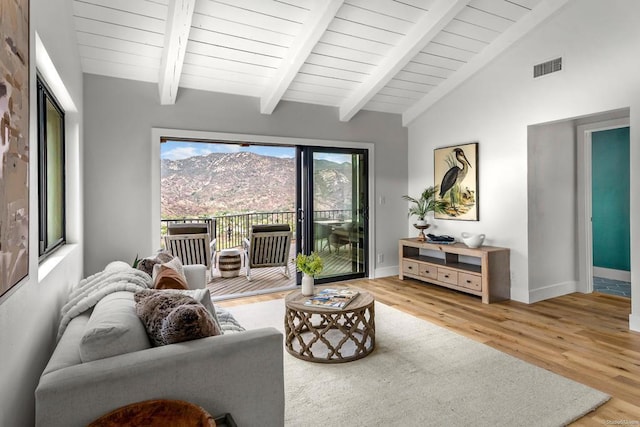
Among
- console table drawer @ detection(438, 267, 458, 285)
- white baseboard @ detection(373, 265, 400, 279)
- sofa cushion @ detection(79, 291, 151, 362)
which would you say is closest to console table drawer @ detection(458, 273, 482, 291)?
console table drawer @ detection(438, 267, 458, 285)

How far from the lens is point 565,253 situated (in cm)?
470

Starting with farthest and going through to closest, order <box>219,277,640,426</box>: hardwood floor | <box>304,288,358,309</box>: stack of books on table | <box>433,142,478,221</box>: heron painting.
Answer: <box>433,142,478,221</box>: heron painting
<box>304,288,358,309</box>: stack of books on table
<box>219,277,640,426</box>: hardwood floor

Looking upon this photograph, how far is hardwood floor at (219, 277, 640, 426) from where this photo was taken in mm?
2418

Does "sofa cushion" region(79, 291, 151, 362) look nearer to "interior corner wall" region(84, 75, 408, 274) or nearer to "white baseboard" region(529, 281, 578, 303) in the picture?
"interior corner wall" region(84, 75, 408, 274)

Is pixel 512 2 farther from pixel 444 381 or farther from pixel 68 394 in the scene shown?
pixel 68 394

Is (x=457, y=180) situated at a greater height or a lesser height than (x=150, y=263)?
greater

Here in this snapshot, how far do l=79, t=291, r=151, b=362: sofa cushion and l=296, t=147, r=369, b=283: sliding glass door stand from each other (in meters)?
3.55

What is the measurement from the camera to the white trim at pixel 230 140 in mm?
4172

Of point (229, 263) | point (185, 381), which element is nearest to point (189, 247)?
point (229, 263)

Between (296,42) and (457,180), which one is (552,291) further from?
(296,42)

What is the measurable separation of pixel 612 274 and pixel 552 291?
6.10 feet

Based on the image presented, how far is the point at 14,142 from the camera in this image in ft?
4.34

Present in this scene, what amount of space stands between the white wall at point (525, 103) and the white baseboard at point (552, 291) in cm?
5

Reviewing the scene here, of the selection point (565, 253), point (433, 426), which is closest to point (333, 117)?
point (565, 253)
